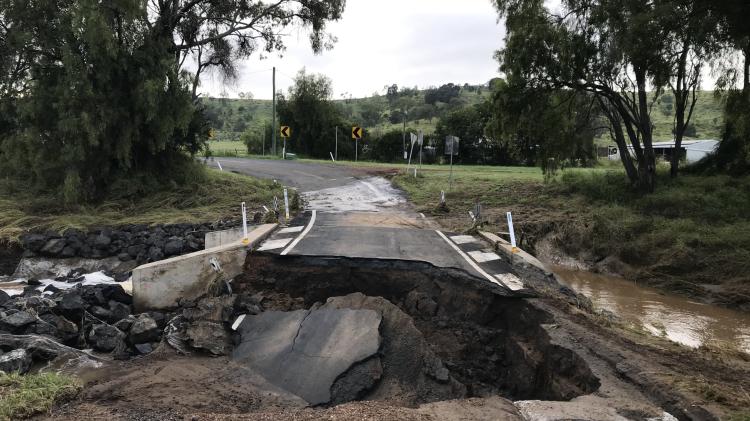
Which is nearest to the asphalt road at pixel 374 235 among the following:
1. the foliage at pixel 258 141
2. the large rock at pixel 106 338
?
the large rock at pixel 106 338

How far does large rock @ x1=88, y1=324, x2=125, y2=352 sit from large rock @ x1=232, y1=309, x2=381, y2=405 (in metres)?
A: 1.82

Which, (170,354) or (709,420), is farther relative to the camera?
(170,354)

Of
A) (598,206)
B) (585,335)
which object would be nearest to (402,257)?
(585,335)

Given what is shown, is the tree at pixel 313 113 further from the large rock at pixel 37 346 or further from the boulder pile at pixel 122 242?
the large rock at pixel 37 346

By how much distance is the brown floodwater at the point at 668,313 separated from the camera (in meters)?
9.78

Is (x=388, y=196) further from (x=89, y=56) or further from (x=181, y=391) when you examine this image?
(x=181, y=391)

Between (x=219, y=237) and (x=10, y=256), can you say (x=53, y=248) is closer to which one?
(x=10, y=256)

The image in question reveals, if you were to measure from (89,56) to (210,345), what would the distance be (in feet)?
46.0

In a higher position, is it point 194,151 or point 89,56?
point 89,56

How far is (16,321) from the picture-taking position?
7.66m

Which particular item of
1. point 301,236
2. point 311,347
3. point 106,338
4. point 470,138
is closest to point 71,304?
point 106,338

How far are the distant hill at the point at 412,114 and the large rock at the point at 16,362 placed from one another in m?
42.1

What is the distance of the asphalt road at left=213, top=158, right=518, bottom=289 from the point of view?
10219mm

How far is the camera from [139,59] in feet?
59.4
